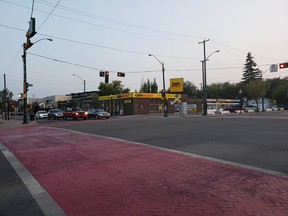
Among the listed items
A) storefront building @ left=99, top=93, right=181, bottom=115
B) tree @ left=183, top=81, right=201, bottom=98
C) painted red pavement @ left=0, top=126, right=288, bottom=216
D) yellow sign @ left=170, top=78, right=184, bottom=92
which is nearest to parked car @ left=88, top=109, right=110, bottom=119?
storefront building @ left=99, top=93, right=181, bottom=115

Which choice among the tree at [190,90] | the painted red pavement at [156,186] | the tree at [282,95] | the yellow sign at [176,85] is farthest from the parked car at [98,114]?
the tree at [190,90]

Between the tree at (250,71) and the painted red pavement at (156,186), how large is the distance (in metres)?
102

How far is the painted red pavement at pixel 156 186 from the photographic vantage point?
467cm

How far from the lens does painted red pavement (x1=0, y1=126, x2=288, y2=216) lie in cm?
467

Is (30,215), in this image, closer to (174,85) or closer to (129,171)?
(129,171)

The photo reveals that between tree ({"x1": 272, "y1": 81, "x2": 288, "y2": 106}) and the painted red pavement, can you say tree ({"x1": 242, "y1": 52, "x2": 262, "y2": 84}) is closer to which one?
tree ({"x1": 272, "y1": 81, "x2": 288, "y2": 106})

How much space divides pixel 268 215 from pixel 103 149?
7588 millimetres

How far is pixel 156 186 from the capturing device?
591cm

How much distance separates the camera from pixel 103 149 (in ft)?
36.3

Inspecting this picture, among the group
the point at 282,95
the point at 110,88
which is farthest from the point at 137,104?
the point at 282,95

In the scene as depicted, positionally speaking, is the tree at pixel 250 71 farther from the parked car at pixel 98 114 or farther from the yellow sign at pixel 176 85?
the parked car at pixel 98 114

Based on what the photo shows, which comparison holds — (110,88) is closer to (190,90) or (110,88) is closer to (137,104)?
(137,104)

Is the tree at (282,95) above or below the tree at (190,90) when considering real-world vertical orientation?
below

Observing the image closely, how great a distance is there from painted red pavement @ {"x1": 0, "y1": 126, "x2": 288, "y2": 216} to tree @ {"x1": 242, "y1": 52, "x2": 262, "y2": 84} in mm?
102134
